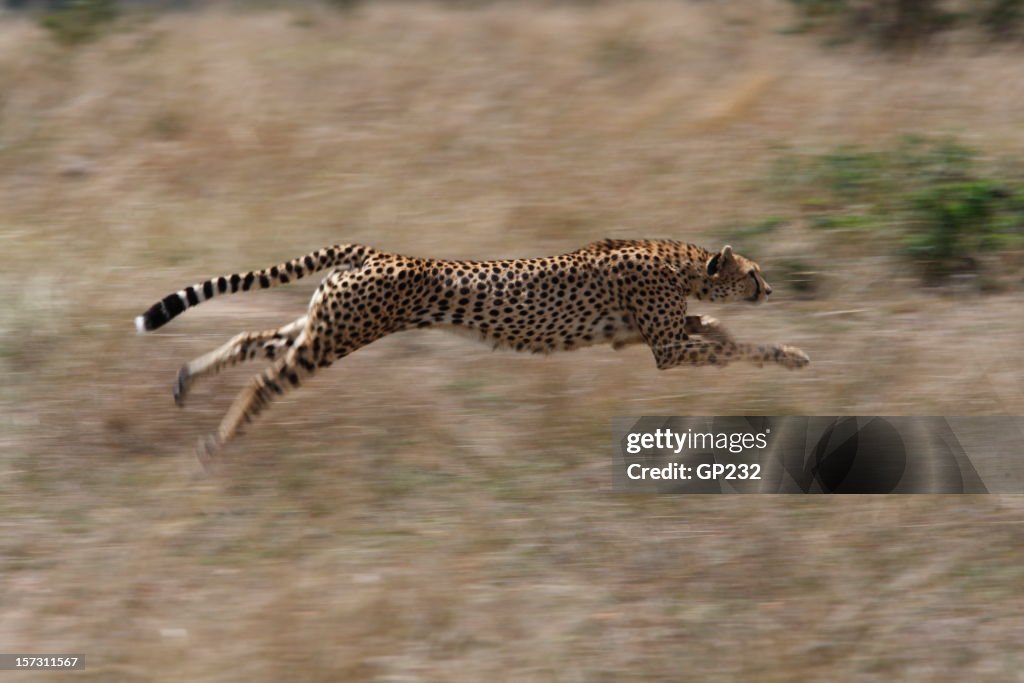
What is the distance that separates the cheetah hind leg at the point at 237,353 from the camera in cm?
683

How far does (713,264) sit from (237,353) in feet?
7.47

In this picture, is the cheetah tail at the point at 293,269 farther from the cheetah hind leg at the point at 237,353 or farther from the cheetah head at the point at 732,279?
the cheetah head at the point at 732,279

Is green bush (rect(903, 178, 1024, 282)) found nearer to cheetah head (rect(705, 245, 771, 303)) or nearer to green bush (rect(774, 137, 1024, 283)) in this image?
green bush (rect(774, 137, 1024, 283))

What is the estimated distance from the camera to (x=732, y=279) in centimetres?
708

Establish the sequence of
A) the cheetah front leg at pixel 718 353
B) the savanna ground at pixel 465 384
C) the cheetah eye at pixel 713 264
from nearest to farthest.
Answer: the savanna ground at pixel 465 384
the cheetah front leg at pixel 718 353
the cheetah eye at pixel 713 264

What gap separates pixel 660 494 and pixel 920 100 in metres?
5.28

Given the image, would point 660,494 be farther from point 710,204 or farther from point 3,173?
point 3,173

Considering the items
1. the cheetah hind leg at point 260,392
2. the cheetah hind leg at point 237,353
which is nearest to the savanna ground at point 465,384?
the cheetah hind leg at point 260,392

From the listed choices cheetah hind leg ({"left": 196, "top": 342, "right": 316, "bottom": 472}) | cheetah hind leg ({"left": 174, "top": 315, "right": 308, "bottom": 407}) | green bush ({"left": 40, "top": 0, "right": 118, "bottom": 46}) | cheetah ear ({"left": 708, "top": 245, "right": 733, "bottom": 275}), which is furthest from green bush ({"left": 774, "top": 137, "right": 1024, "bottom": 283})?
green bush ({"left": 40, "top": 0, "right": 118, "bottom": 46})

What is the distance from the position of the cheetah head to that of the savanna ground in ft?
1.24

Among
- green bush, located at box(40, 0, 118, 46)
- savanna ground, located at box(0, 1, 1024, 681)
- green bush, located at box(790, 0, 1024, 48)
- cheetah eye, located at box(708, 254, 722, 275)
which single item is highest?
green bush, located at box(790, 0, 1024, 48)

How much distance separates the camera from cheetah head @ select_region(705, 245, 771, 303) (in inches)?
276

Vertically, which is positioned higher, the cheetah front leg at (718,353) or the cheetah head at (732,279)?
the cheetah head at (732,279)

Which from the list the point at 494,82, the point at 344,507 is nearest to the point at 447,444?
the point at 344,507
